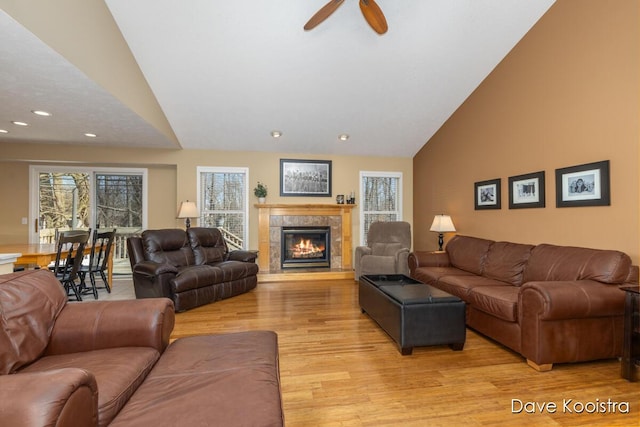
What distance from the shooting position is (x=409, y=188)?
640cm

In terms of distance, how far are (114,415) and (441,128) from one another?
223 inches

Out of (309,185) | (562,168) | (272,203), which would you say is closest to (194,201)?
(272,203)

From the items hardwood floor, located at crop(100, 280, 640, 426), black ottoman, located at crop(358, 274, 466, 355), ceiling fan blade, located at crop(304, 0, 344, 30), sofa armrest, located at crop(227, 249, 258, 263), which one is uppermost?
ceiling fan blade, located at crop(304, 0, 344, 30)

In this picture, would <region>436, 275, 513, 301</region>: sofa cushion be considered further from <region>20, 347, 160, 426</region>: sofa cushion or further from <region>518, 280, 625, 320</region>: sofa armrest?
<region>20, 347, 160, 426</region>: sofa cushion

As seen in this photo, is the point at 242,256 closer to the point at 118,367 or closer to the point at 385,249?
the point at 385,249

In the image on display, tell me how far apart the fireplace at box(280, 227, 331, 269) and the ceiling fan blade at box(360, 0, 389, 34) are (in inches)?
147

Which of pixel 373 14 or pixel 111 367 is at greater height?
pixel 373 14

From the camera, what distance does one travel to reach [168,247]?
14.5 ft

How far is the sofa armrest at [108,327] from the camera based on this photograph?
1.62 meters

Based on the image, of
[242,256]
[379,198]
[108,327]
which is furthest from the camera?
[379,198]

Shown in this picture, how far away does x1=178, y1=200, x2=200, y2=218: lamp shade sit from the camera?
5234 millimetres

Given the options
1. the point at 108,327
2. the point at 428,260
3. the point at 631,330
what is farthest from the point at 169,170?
the point at 631,330

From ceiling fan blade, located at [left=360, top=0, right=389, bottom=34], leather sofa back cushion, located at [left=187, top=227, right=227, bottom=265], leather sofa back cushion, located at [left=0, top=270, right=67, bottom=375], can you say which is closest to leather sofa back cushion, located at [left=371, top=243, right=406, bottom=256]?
leather sofa back cushion, located at [left=187, top=227, right=227, bottom=265]

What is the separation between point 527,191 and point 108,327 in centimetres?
428
